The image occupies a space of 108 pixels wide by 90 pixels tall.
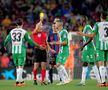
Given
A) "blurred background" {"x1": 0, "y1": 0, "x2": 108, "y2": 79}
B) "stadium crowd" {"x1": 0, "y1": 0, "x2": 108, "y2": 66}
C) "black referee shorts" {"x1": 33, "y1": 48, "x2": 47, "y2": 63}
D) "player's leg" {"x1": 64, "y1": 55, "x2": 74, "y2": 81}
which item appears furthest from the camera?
"stadium crowd" {"x1": 0, "y1": 0, "x2": 108, "y2": 66}

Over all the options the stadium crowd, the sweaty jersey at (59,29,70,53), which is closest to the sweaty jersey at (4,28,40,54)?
the sweaty jersey at (59,29,70,53)

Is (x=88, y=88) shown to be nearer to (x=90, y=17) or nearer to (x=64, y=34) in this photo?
(x=64, y=34)

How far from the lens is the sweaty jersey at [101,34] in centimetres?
1944

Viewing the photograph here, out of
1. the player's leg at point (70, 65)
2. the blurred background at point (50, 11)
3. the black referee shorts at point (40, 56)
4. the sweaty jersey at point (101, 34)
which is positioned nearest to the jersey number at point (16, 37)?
the black referee shorts at point (40, 56)

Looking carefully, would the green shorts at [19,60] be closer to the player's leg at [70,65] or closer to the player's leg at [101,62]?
the player's leg at [101,62]

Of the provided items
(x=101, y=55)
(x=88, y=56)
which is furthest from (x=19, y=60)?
(x=101, y=55)

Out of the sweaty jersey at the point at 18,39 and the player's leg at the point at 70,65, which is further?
the player's leg at the point at 70,65

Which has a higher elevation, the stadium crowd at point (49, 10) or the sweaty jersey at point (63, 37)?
the stadium crowd at point (49, 10)

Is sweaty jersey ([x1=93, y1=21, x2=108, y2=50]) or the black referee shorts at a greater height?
sweaty jersey ([x1=93, y1=21, x2=108, y2=50])

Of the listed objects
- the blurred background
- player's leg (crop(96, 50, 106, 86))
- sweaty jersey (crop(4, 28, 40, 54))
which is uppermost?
the blurred background

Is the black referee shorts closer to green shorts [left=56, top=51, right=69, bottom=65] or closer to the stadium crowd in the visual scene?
green shorts [left=56, top=51, right=69, bottom=65]

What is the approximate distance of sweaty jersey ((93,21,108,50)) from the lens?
19438mm

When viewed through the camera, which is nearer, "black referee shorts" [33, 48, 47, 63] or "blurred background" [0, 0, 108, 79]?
"black referee shorts" [33, 48, 47, 63]

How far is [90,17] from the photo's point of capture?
3272 cm
